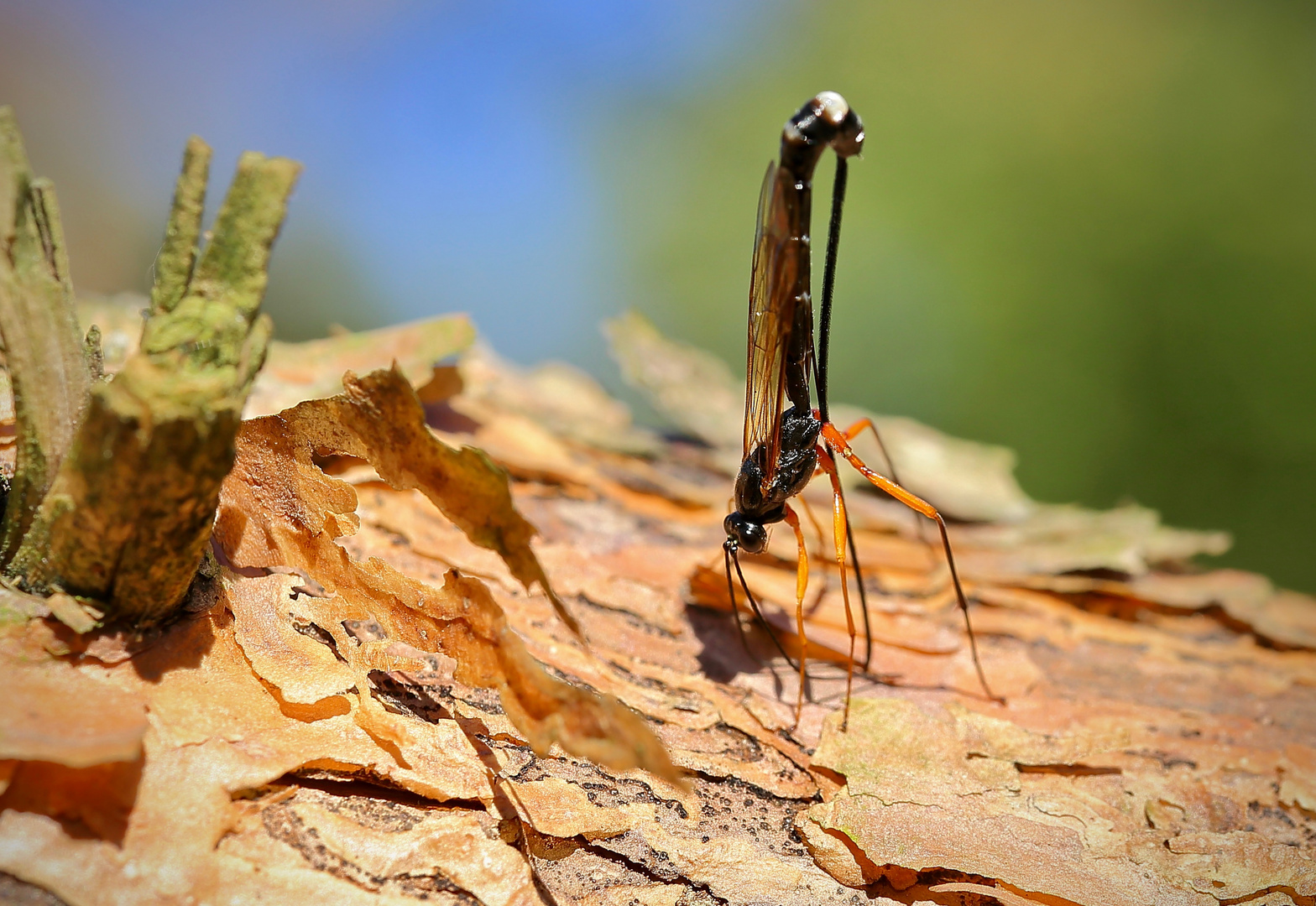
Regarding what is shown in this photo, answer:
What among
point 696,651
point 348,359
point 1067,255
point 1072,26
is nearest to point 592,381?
point 348,359

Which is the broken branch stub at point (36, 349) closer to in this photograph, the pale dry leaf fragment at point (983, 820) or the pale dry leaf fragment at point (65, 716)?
the pale dry leaf fragment at point (65, 716)

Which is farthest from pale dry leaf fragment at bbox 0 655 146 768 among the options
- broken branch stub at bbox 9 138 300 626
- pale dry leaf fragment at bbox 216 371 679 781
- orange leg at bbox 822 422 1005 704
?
orange leg at bbox 822 422 1005 704

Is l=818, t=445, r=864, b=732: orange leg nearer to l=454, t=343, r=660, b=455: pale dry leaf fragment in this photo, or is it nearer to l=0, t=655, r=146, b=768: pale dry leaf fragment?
l=454, t=343, r=660, b=455: pale dry leaf fragment

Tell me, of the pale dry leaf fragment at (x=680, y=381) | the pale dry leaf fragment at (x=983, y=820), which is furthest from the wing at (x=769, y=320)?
the pale dry leaf fragment at (x=680, y=381)

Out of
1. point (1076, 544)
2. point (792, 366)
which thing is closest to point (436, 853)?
point (792, 366)

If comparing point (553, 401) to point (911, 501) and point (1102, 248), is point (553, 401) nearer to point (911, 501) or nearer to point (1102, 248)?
point (911, 501)
